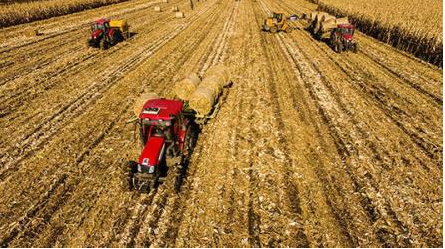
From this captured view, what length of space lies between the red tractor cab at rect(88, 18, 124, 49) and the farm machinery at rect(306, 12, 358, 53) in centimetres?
1830

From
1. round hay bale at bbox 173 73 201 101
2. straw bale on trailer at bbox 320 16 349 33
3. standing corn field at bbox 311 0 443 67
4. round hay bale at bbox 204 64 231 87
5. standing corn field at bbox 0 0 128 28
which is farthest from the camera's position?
standing corn field at bbox 0 0 128 28

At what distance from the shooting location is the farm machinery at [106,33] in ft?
74.0

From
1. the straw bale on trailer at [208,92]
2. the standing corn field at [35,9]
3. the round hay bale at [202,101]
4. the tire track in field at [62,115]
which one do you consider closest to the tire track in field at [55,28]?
the standing corn field at [35,9]

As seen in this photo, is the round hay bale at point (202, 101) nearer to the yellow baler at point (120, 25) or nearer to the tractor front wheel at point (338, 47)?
the tractor front wheel at point (338, 47)

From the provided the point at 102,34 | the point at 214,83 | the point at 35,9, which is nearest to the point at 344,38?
the point at 214,83

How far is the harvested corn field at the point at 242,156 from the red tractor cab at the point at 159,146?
50 cm

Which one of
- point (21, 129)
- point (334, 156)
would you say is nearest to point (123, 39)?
point (21, 129)

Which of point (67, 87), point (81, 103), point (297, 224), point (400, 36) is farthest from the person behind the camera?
point (400, 36)

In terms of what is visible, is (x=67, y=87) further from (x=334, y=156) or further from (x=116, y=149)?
(x=334, y=156)

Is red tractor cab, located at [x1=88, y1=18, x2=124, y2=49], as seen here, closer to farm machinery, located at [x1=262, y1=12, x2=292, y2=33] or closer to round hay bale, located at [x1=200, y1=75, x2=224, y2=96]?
round hay bale, located at [x1=200, y1=75, x2=224, y2=96]

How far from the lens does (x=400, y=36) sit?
2273 centimetres

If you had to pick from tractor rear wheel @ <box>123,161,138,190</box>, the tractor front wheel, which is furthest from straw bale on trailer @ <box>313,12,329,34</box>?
tractor rear wheel @ <box>123,161,138,190</box>

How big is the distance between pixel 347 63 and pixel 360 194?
13768 millimetres

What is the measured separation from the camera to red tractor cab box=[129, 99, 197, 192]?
800cm
